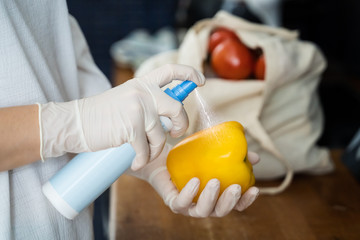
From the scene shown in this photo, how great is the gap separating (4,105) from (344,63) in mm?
1860

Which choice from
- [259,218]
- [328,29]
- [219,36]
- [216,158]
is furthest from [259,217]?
[328,29]

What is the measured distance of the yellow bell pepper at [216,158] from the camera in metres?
0.69

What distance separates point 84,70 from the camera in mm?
819

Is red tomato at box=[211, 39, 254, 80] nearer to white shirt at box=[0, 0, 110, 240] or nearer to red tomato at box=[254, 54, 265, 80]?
red tomato at box=[254, 54, 265, 80]

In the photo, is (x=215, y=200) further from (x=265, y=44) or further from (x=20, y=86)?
Answer: (x=265, y=44)

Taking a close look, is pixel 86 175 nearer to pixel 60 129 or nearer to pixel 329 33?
pixel 60 129

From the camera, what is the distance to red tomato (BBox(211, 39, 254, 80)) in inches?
44.0

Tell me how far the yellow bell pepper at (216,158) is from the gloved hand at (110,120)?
12cm

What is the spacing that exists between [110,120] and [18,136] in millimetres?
129

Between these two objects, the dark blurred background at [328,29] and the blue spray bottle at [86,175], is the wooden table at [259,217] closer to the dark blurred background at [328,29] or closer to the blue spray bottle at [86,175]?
the blue spray bottle at [86,175]

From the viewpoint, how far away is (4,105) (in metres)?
0.61

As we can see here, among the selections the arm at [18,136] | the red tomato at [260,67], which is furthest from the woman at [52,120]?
the red tomato at [260,67]

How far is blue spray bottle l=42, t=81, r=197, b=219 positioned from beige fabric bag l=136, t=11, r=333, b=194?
36 centimetres

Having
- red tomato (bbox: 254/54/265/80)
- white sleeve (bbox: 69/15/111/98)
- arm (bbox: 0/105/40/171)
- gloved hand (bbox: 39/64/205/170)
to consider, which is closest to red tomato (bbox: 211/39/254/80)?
red tomato (bbox: 254/54/265/80)
